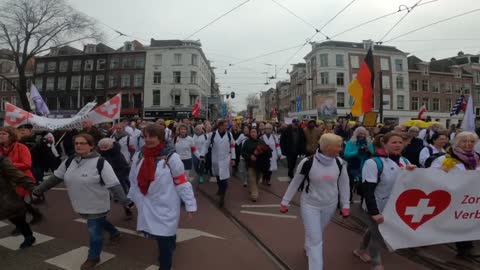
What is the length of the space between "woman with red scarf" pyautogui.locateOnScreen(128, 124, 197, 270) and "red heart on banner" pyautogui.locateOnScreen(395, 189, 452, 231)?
95.8 inches

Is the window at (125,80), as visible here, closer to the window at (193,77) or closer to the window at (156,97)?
the window at (156,97)

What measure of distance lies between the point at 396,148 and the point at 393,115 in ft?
176

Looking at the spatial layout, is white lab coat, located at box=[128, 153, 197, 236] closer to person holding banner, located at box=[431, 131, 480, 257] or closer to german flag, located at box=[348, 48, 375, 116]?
person holding banner, located at box=[431, 131, 480, 257]

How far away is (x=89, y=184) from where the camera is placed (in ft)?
13.2

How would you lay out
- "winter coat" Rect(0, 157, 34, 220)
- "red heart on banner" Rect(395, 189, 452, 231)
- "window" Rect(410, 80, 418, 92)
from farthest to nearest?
"window" Rect(410, 80, 418, 92), "winter coat" Rect(0, 157, 34, 220), "red heart on banner" Rect(395, 189, 452, 231)

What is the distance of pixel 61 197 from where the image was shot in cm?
827

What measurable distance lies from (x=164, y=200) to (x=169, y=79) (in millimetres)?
51231

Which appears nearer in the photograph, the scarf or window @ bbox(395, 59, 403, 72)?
the scarf

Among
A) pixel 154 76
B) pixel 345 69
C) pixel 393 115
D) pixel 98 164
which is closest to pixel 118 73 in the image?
pixel 154 76

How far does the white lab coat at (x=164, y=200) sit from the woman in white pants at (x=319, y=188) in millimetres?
1129

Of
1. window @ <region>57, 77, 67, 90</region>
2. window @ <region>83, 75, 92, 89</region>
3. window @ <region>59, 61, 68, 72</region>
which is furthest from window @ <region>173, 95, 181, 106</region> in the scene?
window @ <region>59, 61, 68, 72</region>

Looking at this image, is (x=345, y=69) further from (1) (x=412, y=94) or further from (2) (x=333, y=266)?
(2) (x=333, y=266)

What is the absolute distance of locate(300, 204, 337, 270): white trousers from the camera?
3643mm

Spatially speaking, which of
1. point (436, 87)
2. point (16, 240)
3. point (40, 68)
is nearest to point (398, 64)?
point (436, 87)
